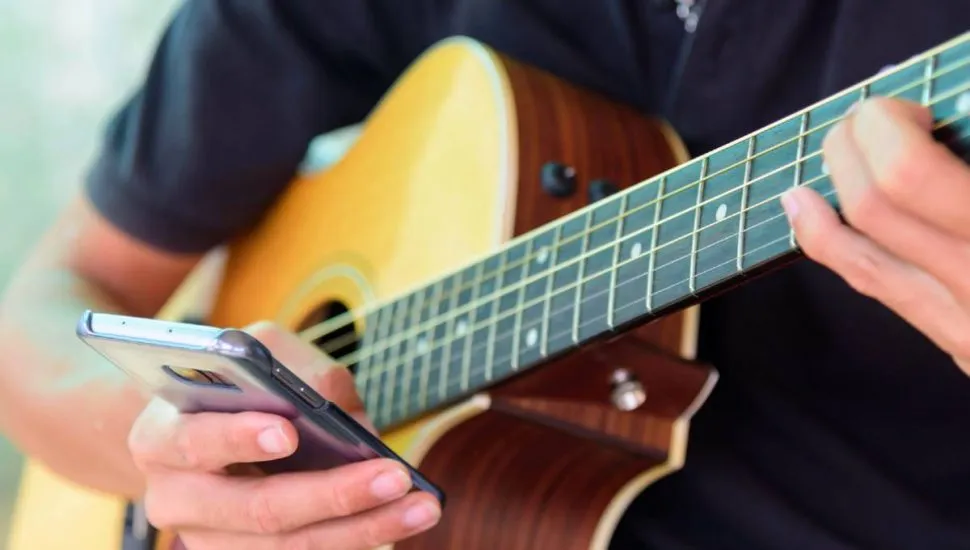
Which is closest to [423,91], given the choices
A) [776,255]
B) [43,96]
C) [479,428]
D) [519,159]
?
[519,159]

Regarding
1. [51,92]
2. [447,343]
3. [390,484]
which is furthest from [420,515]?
[51,92]

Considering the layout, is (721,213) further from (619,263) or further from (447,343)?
(447,343)

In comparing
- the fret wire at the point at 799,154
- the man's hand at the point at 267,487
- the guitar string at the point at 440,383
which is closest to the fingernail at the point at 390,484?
the man's hand at the point at 267,487

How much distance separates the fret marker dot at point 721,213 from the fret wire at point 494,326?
165 mm

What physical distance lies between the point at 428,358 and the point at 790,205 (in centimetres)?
28

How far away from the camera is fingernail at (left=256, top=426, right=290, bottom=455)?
Answer: 0.46m

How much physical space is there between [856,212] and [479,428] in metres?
0.30

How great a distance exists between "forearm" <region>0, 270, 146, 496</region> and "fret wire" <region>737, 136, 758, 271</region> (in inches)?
16.6

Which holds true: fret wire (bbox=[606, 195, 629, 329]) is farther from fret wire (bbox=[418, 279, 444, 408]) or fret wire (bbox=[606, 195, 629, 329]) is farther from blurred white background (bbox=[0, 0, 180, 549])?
blurred white background (bbox=[0, 0, 180, 549])

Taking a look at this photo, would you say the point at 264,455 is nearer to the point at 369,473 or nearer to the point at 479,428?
the point at 369,473

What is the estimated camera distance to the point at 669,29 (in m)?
0.67

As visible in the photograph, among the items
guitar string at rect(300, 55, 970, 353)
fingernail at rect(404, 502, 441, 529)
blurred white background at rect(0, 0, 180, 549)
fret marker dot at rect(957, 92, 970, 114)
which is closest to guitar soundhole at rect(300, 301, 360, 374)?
guitar string at rect(300, 55, 970, 353)

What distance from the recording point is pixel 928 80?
1.23 ft

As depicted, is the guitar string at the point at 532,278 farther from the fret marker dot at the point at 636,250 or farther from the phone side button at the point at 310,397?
the phone side button at the point at 310,397
